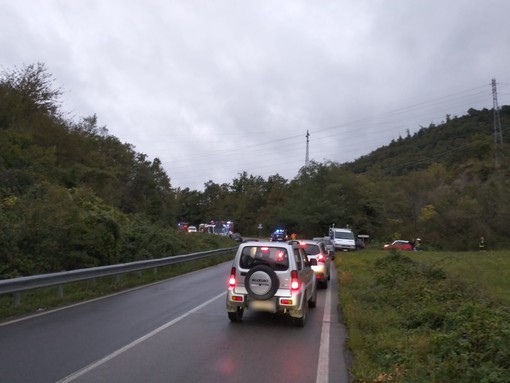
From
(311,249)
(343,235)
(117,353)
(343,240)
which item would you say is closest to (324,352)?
(117,353)

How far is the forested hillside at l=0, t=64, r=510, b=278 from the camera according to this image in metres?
17.2

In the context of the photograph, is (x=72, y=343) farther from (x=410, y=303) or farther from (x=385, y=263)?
(x=385, y=263)

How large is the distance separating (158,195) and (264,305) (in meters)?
43.6

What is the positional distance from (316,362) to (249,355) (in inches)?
40.2

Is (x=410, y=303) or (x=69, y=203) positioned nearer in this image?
(x=410, y=303)

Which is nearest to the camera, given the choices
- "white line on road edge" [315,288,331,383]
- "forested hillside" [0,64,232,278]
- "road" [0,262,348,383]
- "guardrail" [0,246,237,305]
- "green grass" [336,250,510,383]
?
"green grass" [336,250,510,383]

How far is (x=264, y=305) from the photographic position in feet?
34.7

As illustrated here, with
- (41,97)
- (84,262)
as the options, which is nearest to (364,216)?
(41,97)

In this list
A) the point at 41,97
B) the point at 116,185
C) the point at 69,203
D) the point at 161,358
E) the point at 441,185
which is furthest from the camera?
the point at 441,185

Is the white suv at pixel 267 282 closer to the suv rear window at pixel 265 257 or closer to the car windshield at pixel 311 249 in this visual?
the suv rear window at pixel 265 257

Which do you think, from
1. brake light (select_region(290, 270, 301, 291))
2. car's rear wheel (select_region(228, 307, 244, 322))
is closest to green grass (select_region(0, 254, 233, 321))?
car's rear wheel (select_region(228, 307, 244, 322))

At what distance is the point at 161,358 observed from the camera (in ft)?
25.3

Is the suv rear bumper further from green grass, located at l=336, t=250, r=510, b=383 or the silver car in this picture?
the silver car

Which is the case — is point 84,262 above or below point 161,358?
above
